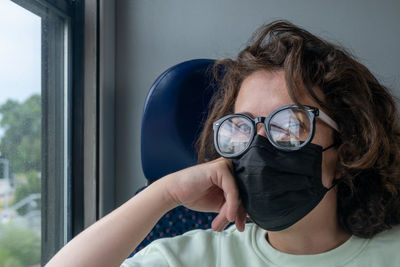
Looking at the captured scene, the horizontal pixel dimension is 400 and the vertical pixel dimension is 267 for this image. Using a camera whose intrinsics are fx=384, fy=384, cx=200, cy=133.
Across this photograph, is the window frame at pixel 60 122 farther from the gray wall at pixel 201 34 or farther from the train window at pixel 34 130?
the gray wall at pixel 201 34

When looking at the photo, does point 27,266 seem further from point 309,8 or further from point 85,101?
point 309,8

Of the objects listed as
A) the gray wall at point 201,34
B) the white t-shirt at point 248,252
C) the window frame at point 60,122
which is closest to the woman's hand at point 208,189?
the white t-shirt at point 248,252

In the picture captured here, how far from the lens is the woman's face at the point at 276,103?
1000 millimetres

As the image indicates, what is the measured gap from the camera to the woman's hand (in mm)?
958

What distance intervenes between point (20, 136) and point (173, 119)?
559mm

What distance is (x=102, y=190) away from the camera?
1786 millimetres

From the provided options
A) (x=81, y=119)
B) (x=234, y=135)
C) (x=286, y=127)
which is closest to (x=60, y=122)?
(x=81, y=119)

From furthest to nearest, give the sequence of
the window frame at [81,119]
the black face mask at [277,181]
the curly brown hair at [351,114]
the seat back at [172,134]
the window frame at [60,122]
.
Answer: the window frame at [81,119], the window frame at [60,122], the seat back at [172,134], the curly brown hair at [351,114], the black face mask at [277,181]

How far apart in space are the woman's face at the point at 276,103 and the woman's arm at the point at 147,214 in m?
0.17

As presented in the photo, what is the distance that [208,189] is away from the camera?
1104mm

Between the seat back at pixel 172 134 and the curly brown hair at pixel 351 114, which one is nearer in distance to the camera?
the curly brown hair at pixel 351 114

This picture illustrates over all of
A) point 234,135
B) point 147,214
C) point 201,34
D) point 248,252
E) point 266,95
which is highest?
point 201,34

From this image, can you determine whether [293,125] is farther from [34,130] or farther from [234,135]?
[34,130]

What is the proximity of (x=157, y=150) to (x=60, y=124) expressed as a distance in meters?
0.55
